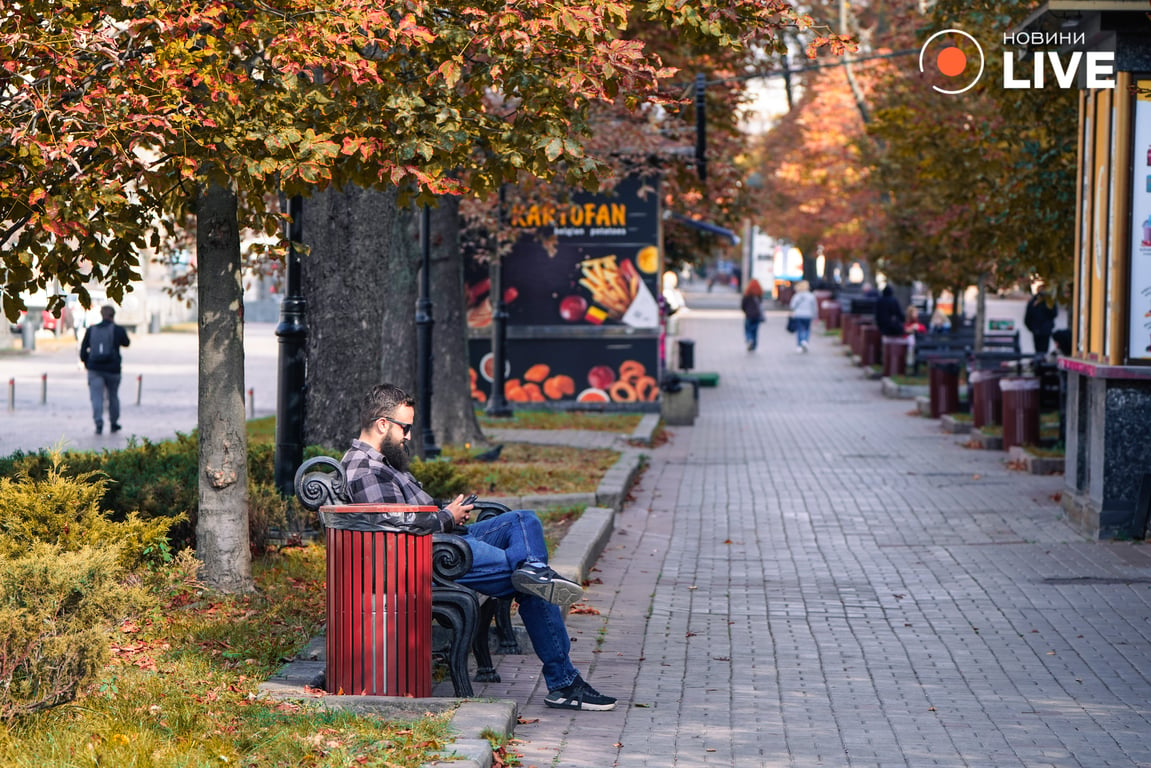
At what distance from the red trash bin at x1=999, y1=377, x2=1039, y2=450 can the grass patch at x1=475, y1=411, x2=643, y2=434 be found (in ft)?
16.7

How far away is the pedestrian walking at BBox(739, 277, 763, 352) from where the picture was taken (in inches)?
1696

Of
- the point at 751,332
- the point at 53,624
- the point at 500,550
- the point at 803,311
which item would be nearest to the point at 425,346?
the point at 500,550

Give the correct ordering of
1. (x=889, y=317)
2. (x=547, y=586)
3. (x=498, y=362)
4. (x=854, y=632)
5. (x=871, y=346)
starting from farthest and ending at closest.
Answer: (x=871, y=346) < (x=889, y=317) < (x=498, y=362) < (x=854, y=632) < (x=547, y=586)

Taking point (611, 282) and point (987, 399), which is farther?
point (611, 282)

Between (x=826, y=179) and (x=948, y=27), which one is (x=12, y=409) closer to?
(x=948, y=27)

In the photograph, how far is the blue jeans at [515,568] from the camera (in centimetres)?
708

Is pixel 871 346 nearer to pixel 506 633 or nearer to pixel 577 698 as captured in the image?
pixel 506 633

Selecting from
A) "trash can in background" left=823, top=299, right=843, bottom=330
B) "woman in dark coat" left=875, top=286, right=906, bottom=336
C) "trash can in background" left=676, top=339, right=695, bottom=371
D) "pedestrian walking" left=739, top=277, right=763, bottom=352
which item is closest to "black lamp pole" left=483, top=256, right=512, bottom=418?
"trash can in background" left=676, top=339, right=695, bottom=371

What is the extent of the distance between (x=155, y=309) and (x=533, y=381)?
102 ft

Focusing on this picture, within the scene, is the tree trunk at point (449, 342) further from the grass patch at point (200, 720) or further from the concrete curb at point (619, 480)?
the grass patch at point (200, 720)

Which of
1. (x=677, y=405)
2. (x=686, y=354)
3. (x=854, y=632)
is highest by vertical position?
(x=686, y=354)

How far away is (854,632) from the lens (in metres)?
9.06

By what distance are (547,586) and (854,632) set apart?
9.00 ft

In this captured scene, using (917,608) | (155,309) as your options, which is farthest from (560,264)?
(155,309)
